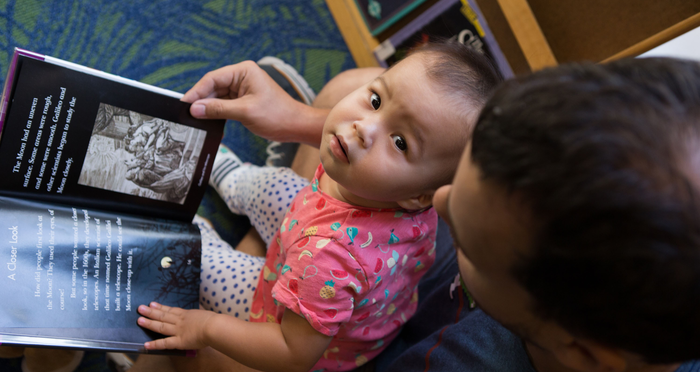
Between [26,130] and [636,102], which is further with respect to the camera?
[26,130]

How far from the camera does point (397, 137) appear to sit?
0.61 m

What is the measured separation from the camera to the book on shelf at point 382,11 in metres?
1.19

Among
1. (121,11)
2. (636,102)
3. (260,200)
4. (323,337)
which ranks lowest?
(323,337)

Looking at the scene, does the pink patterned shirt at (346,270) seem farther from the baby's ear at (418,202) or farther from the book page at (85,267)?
the book page at (85,267)

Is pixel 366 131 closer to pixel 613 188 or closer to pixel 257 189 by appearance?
pixel 613 188

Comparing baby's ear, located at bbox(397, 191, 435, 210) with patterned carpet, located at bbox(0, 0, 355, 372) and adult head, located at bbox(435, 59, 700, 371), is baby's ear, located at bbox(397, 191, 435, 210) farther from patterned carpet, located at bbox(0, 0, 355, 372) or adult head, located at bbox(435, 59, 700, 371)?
patterned carpet, located at bbox(0, 0, 355, 372)

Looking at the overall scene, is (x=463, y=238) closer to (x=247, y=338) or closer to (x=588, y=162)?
(x=588, y=162)

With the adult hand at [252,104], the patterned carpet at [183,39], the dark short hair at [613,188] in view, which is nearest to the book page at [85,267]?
the adult hand at [252,104]

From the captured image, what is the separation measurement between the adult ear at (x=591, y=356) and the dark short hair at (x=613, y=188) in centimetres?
2

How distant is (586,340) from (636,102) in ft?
0.69

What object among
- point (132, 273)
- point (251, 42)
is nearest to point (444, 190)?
point (132, 273)

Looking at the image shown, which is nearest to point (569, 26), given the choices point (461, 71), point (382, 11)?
point (382, 11)

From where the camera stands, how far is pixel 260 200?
0.97 metres

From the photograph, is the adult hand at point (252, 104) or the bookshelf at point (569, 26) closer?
the adult hand at point (252, 104)
